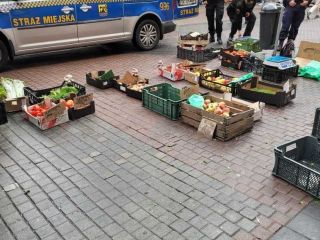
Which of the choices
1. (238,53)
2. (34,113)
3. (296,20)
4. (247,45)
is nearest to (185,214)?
(34,113)

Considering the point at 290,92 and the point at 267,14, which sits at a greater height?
the point at 267,14

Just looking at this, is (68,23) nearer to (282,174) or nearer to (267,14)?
(267,14)

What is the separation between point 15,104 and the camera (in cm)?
607

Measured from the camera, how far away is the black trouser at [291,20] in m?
9.24

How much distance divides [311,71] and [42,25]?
608 cm

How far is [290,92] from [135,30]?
491cm

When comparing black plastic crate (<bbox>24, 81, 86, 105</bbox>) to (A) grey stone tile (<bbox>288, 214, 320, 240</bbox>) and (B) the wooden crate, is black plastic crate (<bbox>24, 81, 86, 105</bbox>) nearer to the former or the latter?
(B) the wooden crate

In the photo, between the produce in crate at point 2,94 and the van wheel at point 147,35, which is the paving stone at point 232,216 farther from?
the van wheel at point 147,35

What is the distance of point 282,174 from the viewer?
13.8ft

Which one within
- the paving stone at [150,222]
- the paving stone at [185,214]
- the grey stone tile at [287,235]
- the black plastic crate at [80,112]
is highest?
the black plastic crate at [80,112]

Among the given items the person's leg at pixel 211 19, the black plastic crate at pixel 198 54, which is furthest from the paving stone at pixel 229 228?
the person's leg at pixel 211 19

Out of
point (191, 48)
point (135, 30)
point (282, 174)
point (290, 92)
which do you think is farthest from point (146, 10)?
point (282, 174)

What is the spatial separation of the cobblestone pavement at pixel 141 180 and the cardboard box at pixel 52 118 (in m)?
0.14

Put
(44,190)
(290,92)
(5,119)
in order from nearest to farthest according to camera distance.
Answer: (44,190) < (5,119) < (290,92)
